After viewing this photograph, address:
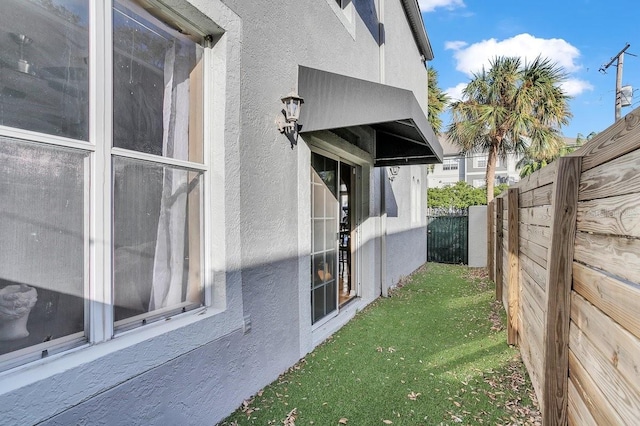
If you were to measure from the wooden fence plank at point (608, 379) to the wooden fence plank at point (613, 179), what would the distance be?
769 millimetres

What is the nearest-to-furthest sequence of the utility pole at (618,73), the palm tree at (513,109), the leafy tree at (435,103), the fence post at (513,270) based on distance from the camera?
the fence post at (513,270) → the palm tree at (513,109) → the leafy tree at (435,103) → the utility pole at (618,73)

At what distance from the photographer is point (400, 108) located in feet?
11.1

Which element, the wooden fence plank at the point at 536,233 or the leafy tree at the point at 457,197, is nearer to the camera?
the wooden fence plank at the point at 536,233

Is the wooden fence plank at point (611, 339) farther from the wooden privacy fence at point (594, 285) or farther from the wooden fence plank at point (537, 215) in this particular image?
the wooden fence plank at point (537, 215)

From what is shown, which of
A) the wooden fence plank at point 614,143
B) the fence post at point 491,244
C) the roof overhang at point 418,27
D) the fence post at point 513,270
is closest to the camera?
the wooden fence plank at point 614,143

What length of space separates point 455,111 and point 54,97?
15.0 m

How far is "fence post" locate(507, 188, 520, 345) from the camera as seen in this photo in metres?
4.31

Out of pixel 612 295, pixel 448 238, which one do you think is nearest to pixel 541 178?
pixel 612 295

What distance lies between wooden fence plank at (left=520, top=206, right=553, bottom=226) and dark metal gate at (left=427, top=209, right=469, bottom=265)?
873 cm

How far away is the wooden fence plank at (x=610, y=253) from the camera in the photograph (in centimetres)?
142

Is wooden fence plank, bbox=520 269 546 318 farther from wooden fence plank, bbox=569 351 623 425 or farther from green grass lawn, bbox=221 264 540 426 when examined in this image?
green grass lawn, bbox=221 264 540 426

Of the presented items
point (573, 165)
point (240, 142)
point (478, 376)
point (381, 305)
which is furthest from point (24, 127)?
point (381, 305)

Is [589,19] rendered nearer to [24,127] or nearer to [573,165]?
[573,165]

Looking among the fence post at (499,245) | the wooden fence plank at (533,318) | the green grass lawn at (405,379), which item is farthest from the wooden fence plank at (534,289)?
the fence post at (499,245)
